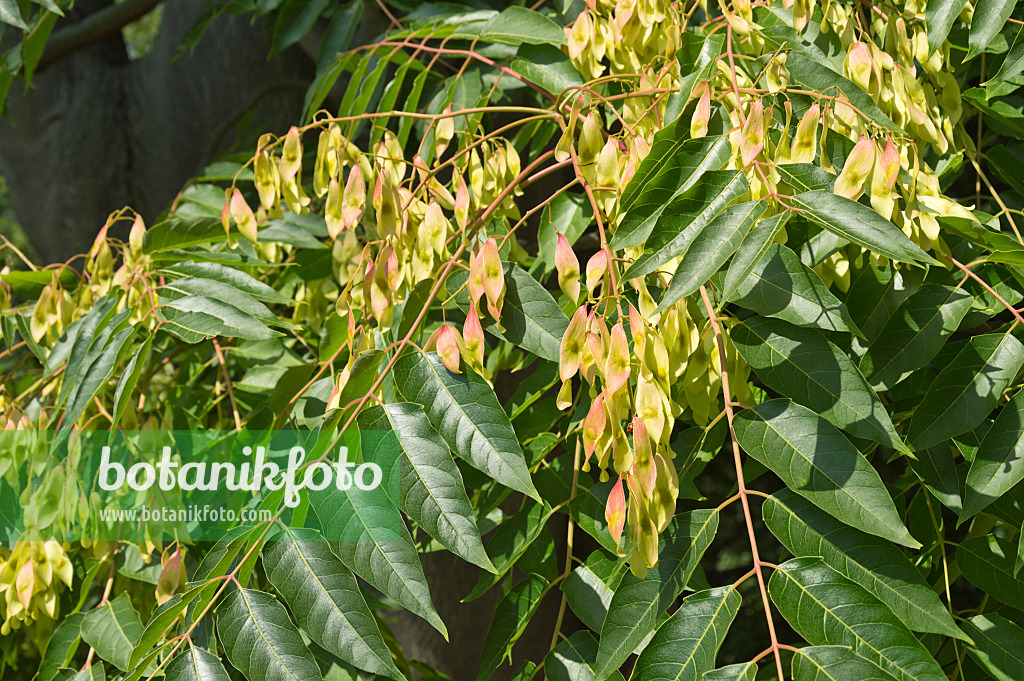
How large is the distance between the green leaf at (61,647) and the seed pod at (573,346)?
2.44 ft

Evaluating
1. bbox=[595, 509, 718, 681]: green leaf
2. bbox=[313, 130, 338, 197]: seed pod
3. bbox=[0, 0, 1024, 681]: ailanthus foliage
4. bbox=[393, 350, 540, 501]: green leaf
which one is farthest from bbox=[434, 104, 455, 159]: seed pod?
bbox=[595, 509, 718, 681]: green leaf

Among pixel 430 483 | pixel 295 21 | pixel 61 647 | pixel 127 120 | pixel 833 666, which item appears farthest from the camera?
pixel 127 120

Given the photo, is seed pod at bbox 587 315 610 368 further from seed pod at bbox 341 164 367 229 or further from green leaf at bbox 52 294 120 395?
green leaf at bbox 52 294 120 395

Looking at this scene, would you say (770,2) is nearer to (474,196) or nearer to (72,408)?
(474,196)

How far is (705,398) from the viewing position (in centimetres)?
68

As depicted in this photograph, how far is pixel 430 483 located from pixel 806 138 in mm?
448

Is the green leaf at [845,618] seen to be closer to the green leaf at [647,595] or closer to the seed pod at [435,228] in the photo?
the green leaf at [647,595]

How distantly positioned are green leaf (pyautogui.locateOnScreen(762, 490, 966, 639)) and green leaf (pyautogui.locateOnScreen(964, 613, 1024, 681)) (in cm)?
12

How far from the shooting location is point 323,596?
26.4 inches

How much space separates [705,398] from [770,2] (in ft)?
1.84

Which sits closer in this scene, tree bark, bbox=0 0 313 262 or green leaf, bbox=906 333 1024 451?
green leaf, bbox=906 333 1024 451

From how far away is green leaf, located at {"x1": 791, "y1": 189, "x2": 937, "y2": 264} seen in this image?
0.54 metres

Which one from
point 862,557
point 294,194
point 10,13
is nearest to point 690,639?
point 862,557

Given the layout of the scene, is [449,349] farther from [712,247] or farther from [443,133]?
[443,133]
